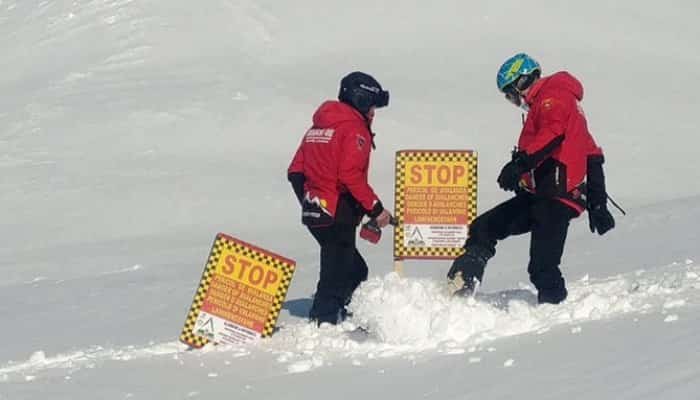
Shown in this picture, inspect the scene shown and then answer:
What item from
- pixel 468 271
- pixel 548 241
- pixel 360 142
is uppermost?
pixel 360 142

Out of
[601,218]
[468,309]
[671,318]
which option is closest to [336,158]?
Result: [468,309]

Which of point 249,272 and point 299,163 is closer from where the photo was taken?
point 249,272

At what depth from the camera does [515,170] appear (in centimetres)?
736

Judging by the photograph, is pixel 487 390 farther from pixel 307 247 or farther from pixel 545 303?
pixel 307 247

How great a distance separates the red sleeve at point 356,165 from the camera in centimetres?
755

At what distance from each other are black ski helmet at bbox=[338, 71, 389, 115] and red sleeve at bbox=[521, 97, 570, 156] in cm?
100

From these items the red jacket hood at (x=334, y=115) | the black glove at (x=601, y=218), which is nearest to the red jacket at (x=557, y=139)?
the black glove at (x=601, y=218)

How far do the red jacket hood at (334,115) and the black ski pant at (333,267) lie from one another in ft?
2.04

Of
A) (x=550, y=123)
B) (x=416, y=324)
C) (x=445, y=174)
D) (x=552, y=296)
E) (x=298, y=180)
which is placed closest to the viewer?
(x=416, y=324)

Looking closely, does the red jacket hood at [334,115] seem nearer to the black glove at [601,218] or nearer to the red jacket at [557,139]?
the red jacket at [557,139]

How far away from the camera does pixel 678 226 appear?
34.6ft

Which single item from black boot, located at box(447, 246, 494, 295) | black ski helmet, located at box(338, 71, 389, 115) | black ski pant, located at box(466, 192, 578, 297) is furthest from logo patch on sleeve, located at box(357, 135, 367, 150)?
black ski pant, located at box(466, 192, 578, 297)

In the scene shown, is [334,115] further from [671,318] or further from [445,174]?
[671,318]

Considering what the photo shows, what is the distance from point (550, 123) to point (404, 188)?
1.70 metres
